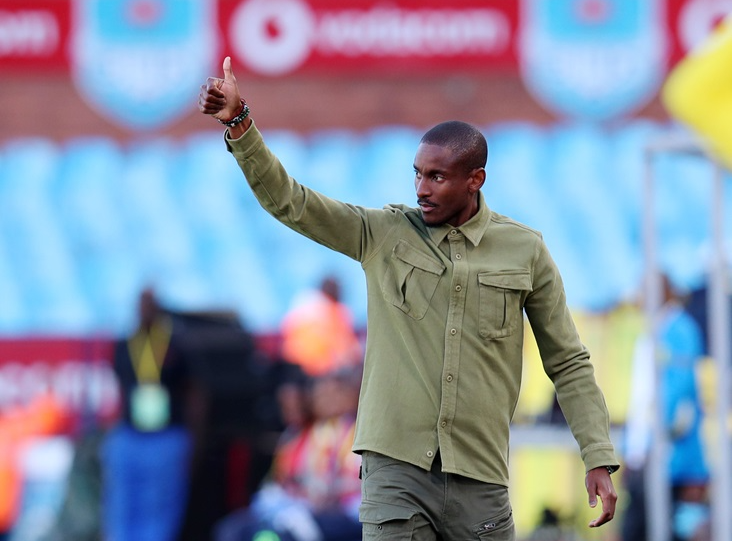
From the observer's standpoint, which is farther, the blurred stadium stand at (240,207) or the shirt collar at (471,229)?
the blurred stadium stand at (240,207)

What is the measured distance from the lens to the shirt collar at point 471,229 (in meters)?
4.03

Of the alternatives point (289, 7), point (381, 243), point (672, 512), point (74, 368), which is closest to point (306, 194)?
point (381, 243)

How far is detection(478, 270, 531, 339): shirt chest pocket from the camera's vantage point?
3965 mm

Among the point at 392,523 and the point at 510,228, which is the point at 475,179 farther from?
the point at 392,523

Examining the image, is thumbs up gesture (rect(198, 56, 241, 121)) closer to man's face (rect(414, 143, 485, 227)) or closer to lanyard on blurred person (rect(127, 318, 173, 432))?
man's face (rect(414, 143, 485, 227))

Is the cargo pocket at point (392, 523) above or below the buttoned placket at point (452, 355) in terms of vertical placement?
below

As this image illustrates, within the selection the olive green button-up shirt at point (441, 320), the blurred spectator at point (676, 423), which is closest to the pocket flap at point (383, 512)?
the olive green button-up shirt at point (441, 320)

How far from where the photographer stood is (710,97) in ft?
15.4

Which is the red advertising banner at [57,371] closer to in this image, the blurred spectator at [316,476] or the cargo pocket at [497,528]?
the blurred spectator at [316,476]

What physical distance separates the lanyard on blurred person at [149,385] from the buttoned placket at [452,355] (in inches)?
277

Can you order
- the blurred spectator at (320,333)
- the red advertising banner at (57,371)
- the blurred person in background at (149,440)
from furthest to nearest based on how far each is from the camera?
the red advertising banner at (57,371) < the blurred spectator at (320,333) < the blurred person in background at (149,440)

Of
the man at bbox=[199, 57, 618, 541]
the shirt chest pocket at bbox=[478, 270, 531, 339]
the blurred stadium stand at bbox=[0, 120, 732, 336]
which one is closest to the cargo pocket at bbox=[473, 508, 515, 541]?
the man at bbox=[199, 57, 618, 541]

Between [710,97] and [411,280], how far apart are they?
138 cm

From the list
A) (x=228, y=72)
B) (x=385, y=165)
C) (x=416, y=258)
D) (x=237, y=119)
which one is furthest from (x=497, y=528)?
(x=385, y=165)
